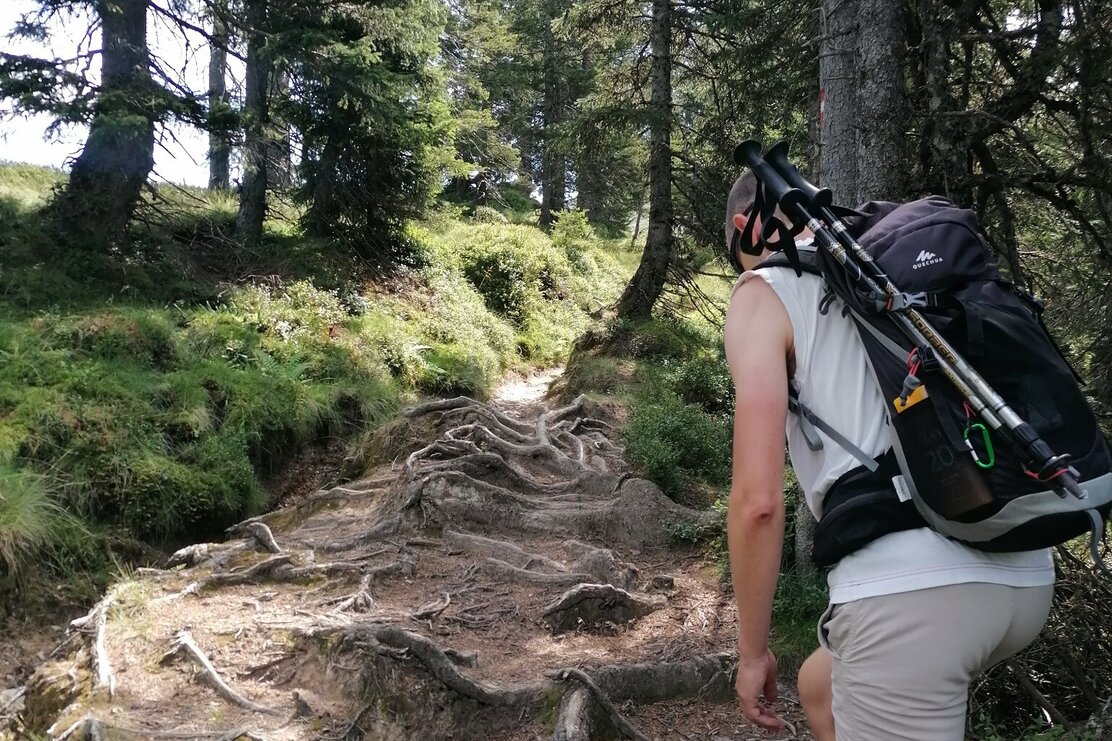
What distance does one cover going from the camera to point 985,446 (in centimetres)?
166

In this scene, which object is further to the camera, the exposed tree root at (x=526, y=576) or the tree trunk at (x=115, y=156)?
the tree trunk at (x=115, y=156)

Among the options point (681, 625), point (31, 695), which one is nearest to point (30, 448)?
point (31, 695)

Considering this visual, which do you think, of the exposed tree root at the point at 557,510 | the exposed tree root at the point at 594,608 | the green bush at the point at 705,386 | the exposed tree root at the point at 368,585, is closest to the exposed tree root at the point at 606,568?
the exposed tree root at the point at 594,608

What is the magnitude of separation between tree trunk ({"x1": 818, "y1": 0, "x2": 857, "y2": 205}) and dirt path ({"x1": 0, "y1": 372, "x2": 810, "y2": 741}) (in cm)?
294

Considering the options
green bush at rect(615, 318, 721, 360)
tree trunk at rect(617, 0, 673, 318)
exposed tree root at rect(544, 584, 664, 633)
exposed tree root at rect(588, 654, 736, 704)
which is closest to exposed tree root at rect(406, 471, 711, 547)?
exposed tree root at rect(544, 584, 664, 633)

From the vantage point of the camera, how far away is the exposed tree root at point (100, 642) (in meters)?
4.75

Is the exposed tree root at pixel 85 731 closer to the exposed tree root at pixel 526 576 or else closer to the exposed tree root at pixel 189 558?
the exposed tree root at pixel 189 558

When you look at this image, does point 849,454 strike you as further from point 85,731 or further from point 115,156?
point 115,156

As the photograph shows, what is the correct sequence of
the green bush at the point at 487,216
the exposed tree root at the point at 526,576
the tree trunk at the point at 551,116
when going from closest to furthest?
the exposed tree root at the point at 526,576 < the green bush at the point at 487,216 < the tree trunk at the point at 551,116

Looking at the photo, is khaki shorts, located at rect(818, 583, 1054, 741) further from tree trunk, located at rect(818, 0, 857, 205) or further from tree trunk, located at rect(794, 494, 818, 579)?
tree trunk, located at rect(794, 494, 818, 579)

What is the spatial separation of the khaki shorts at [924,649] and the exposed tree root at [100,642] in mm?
4634

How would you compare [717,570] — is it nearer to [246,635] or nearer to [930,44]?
[246,635]

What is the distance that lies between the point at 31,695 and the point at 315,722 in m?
2.35

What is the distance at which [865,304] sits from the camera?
1.81 meters
